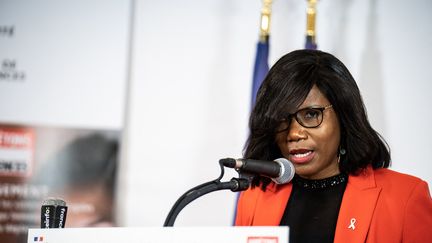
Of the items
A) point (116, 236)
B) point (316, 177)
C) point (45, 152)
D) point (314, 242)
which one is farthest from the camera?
point (45, 152)

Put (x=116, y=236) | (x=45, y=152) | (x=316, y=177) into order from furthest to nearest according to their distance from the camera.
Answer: (x=45, y=152)
(x=316, y=177)
(x=116, y=236)

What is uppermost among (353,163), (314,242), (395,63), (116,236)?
(395,63)

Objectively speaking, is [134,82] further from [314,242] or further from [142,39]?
[314,242]

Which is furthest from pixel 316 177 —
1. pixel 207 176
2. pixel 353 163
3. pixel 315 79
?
pixel 207 176

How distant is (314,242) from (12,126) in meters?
2.11

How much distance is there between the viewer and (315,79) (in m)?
1.99

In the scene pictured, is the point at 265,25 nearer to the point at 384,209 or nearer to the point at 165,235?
the point at 384,209

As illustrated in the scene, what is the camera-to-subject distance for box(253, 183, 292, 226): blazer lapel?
208cm

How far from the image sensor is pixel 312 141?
191 centimetres

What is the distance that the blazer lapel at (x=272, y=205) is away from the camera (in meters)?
2.08

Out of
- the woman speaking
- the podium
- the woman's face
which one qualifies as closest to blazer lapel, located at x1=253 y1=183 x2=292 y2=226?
the woman speaking

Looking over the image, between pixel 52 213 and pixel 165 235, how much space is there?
0.31 meters

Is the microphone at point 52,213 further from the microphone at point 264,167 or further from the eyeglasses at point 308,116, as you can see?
the eyeglasses at point 308,116

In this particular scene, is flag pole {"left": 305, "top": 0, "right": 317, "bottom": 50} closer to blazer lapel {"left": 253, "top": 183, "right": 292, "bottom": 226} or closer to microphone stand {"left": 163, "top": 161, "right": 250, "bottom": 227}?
blazer lapel {"left": 253, "top": 183, "right": 292, "bottom": 226}
